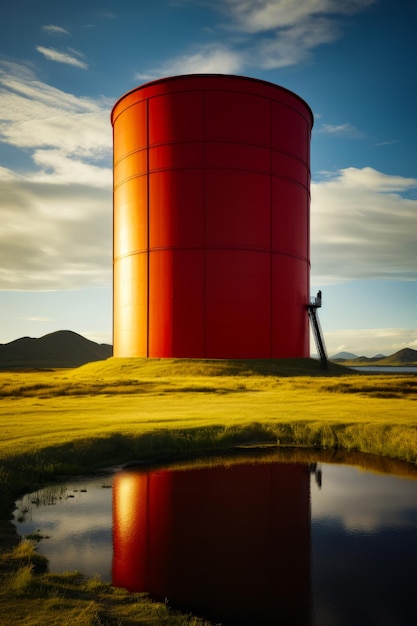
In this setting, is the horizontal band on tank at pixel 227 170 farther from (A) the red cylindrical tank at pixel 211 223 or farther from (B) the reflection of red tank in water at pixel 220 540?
(B) the reflection of red tank in water at pixel 220 540

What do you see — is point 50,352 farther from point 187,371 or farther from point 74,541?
point 74,541

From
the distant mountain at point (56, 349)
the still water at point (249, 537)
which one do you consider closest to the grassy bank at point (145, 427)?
the still water at point (249, 537)

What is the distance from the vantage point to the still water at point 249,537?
815cm

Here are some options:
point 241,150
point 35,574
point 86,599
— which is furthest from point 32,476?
point 241,150

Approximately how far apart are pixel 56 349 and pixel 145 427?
4801 inches

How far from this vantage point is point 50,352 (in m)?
131

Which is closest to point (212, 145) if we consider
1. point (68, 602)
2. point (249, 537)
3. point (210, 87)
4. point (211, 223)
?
point (210, 87)

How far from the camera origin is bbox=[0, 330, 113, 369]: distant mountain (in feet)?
409

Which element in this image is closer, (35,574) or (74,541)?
(35,574)

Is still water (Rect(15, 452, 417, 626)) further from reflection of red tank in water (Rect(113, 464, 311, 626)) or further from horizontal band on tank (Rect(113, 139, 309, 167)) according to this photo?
horizontal band on tank (Rect(113, 139, 309, 167))

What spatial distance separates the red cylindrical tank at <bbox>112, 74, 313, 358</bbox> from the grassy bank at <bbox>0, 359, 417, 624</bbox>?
563 cm

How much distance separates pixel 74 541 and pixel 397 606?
5600 millimetres

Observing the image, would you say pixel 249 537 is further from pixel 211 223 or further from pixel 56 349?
pixel 56 349

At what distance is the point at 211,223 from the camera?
39.7 meters
